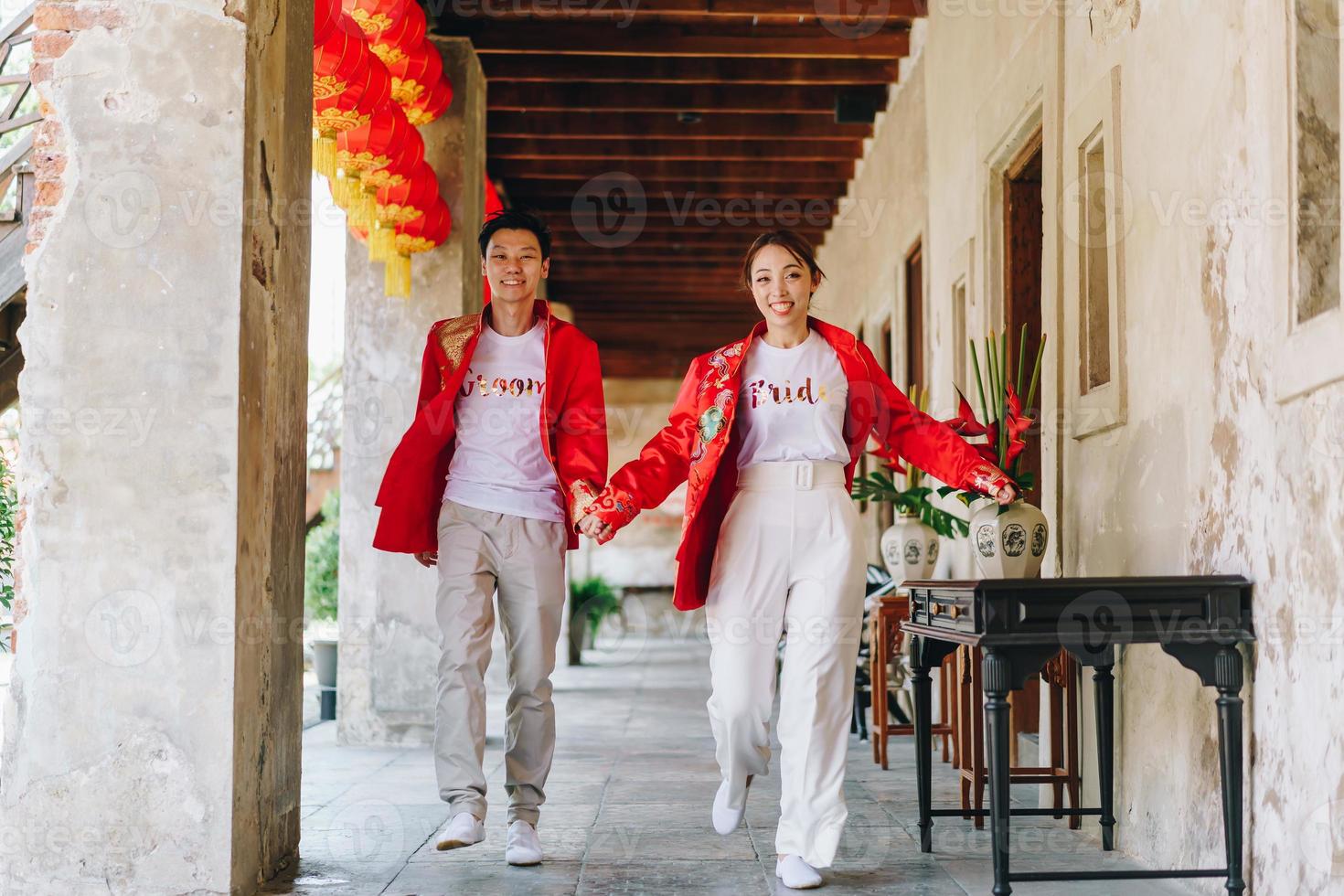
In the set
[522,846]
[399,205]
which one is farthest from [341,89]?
[522,846]

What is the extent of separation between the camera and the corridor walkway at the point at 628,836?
327 centimetres

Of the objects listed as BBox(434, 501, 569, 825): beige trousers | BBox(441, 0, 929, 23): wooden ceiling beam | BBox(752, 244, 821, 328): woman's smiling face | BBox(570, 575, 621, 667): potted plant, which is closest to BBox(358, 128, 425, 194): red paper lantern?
BBox(441, 0, 929, 23): wooden ceiling beam

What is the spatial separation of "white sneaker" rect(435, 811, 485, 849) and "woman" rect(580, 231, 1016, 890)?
0.63 m

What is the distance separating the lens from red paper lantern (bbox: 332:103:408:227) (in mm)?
5504

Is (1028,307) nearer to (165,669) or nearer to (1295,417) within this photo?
(1295,417)

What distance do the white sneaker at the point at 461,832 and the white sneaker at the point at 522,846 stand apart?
0.31ft

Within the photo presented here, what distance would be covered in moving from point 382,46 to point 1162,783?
4144 mm

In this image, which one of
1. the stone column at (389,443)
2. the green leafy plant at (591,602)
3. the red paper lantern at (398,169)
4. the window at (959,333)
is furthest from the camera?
the green leafy plant at (591,602)

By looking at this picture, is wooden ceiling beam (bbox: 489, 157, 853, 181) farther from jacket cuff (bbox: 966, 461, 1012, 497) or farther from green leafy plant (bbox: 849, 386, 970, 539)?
jacket cuff (bbox: 966, 461, 1012, 497)

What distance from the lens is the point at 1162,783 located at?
3295 mm

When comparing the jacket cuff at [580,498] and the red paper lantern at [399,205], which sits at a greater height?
the red paper lantern at [399,205]

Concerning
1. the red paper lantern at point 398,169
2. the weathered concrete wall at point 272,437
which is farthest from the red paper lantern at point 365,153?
the weathered concrete wall at point 272,437

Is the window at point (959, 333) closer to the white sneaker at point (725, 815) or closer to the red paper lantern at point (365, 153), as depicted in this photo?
the red paper lantern at point (365, 153)

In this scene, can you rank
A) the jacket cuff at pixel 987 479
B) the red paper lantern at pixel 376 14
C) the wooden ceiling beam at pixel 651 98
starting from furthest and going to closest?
the wooden ceiling beam at pixel 651 98, the red paper lantern at pixel 376 14, the jacket cuff at pixel 987 479
